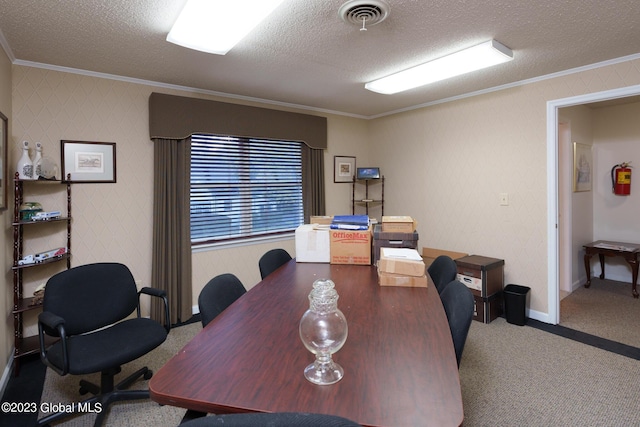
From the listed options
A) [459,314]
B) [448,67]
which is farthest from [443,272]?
[448,67]

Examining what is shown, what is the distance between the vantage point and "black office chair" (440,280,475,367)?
1.47 m

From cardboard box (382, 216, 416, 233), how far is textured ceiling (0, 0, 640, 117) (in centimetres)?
130

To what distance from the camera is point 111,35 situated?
2.29m

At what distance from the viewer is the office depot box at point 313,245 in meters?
2.60

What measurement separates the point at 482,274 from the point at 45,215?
394 cm

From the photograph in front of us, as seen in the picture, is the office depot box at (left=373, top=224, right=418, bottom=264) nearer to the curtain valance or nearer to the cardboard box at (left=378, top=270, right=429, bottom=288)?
the cardboard box at (left=378, top=270, right=429, bottom=288)

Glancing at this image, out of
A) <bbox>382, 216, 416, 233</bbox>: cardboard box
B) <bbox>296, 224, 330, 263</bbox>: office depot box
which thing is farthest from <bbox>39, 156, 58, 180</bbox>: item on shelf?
<bbox>382, 216, 416, 233</bbox>: cardboard box

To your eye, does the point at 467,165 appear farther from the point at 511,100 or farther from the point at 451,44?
the point at 451,44

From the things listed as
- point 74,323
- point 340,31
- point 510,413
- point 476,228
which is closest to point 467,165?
point 476,228

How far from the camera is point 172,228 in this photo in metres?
3.37

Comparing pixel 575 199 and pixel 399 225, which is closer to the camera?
pixel 399 225

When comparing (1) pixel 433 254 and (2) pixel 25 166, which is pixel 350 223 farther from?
(2) pixel 25 166

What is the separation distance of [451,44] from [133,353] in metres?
2.98

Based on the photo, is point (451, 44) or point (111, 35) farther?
point (451, 44)
